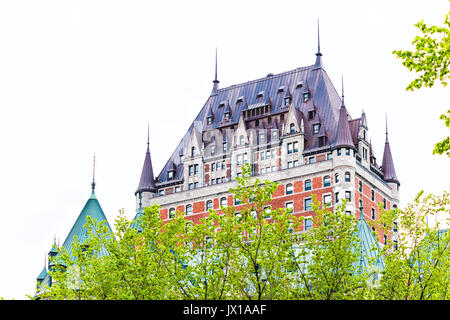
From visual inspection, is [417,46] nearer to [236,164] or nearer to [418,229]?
[418,229]

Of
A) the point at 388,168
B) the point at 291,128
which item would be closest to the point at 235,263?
the point at 291,128

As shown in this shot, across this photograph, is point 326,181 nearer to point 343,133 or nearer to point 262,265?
point 343,133

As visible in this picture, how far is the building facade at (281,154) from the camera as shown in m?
109

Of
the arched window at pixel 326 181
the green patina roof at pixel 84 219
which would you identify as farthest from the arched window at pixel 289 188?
the green patina roof at pixel 84 219

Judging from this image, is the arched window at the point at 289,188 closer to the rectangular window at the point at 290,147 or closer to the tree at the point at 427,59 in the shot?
the rectangular window at the point at 290,147

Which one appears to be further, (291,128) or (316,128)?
(291,128)

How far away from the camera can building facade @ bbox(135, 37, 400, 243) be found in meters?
109

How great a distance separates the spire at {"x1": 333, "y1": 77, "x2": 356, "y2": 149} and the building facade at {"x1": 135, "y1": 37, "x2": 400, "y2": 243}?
0.12m

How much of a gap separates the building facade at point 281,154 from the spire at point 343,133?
0.12 m

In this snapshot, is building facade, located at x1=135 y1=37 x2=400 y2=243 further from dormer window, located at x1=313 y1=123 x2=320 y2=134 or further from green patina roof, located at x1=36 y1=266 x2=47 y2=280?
green patina roof, located at x1=36 y1=266 x2=47 y2=280

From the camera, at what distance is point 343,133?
362 feet

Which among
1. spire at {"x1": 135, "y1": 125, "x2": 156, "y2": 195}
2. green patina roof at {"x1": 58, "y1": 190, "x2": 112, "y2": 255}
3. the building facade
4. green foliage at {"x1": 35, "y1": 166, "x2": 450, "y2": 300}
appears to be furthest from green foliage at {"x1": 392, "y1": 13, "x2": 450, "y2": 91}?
spire at {"x1": 135, "y1": 125, "x2": 156, "y2": 195}

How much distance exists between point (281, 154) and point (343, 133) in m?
8.01

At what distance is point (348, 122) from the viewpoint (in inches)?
4505
